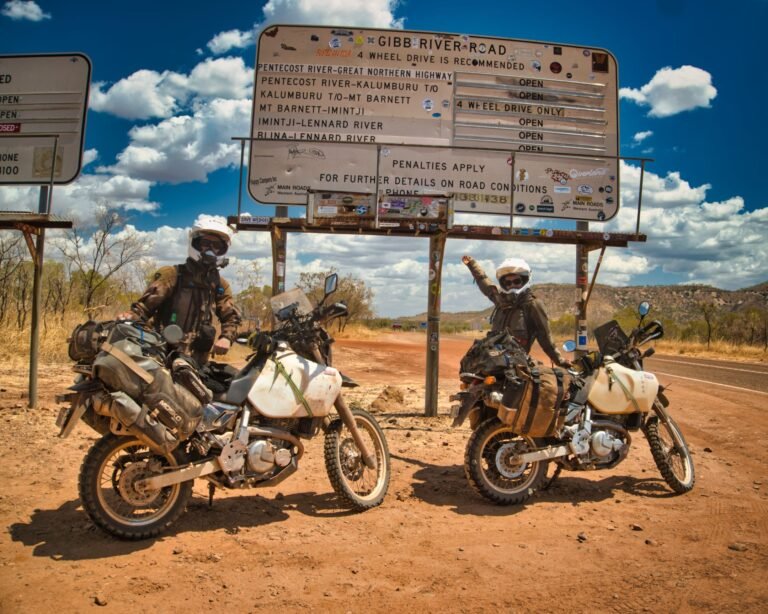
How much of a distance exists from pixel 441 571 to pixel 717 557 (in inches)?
73.9

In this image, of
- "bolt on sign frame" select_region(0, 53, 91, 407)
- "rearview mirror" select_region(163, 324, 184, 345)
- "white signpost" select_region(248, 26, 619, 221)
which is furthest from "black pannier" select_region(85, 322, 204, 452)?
"bolt on sign frame" select_region(0, 53, 91, 407)

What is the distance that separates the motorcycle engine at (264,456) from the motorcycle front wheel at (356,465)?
39cm

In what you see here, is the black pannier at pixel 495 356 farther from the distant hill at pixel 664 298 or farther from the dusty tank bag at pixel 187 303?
the distant hill at pixel 664 298

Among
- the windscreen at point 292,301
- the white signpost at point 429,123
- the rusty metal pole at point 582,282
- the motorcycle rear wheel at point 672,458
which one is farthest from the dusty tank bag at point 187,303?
the rusty metal pole at point 582,282

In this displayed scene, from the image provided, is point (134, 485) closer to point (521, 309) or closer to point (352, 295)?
point (521, 309)

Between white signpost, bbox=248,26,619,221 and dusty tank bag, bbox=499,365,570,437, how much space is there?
4378 millimetres

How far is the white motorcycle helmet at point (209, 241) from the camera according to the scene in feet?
18.1

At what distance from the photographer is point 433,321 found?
9.01 metres

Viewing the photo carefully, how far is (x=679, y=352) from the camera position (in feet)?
99.4

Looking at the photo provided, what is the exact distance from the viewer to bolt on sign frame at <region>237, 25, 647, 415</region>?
895 cm

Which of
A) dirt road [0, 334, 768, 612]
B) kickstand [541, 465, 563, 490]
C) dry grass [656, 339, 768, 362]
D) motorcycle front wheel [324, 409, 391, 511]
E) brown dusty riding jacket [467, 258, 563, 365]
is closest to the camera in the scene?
dirt road [0, 334, 768, 612]

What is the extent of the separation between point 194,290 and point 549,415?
10.6 ft

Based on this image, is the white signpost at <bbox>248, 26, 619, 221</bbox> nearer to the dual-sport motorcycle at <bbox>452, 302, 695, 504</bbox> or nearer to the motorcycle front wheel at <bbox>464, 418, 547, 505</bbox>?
the dual-sport motorcycle at <bbox>452, 302, 695, 504</bbox>

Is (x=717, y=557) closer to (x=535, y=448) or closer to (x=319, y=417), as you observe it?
(x=535, y=448)
